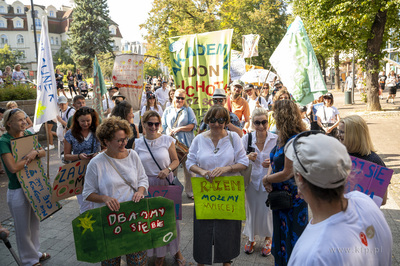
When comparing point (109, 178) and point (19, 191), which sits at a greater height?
point (109, 178)

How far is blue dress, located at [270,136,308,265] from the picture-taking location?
3.09 metres

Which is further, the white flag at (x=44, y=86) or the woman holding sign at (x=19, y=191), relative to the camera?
the white flag at (x=44, y=86)

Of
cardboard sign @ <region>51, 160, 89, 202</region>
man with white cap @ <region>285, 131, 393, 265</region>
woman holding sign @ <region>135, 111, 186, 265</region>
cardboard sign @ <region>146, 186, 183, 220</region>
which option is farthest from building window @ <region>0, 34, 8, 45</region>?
man with white cap @ <region>285, 131, 393, 265</region>

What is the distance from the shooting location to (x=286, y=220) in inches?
125

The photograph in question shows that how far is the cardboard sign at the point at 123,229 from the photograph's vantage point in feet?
9.62

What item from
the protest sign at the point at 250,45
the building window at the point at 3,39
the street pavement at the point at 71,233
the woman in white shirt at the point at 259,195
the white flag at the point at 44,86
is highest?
the building window at the point at 3,39

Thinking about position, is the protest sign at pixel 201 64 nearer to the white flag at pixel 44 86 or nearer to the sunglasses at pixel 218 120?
the sunglasses at pixel 218 120

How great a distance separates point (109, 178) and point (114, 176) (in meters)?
0.05

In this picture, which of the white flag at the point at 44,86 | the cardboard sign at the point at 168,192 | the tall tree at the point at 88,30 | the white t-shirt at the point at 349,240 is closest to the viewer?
the white t-shirt at the point at 349,240

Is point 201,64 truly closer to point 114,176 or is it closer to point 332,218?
point 114,176

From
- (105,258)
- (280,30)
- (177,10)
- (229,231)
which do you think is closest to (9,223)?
(105,258)

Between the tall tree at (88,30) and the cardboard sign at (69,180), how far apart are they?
51799mm

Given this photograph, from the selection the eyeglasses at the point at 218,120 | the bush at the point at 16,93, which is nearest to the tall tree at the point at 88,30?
the bush at the point at 16,93

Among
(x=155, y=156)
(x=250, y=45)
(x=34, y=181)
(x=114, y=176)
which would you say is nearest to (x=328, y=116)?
(x=155, y=156)
